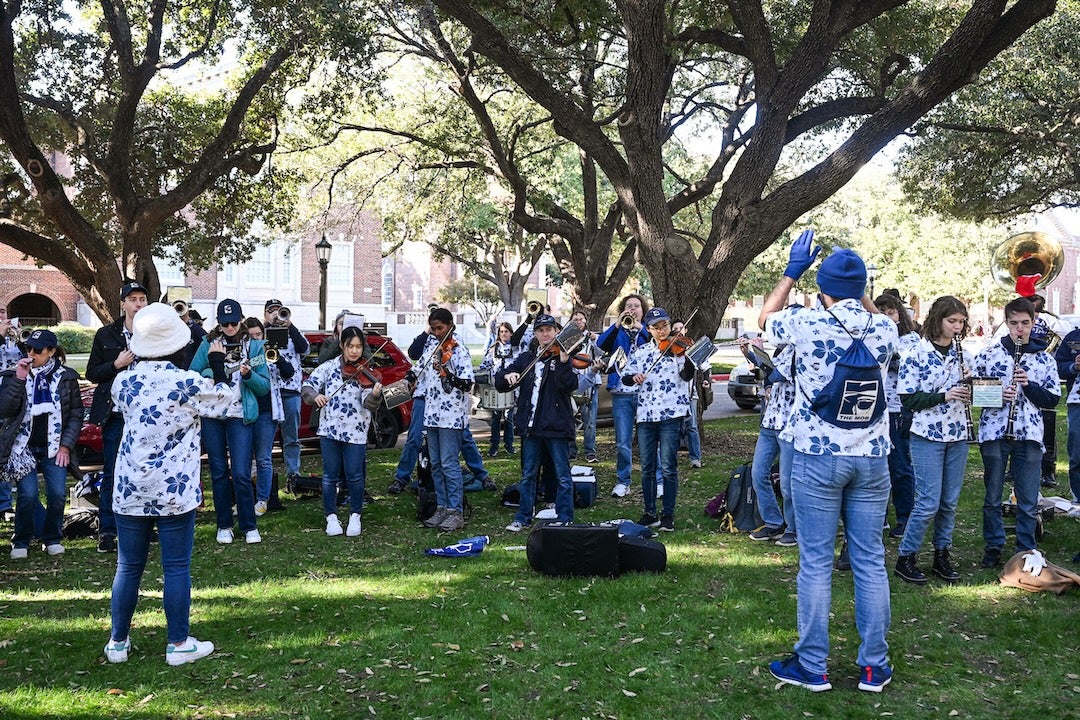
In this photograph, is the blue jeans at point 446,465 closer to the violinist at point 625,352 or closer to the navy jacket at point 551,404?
the navy jacket at point 551,404

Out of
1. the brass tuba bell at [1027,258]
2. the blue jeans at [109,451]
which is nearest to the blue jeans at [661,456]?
the blue jeans at [109,451]

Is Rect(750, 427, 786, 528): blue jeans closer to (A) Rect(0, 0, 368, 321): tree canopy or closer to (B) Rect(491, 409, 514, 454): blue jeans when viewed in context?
(B) Rect(491, 409, 514, 454): blue jeans

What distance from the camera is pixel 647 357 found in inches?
310

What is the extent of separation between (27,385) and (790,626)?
5.59 m

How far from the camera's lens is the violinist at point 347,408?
766cm

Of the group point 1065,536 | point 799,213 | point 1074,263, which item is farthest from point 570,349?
point 1074,263

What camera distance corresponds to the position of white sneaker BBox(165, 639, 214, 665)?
477 cm

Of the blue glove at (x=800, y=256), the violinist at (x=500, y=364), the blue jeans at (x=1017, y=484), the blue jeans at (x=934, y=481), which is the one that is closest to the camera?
the blue glove at (x=800, y=256)

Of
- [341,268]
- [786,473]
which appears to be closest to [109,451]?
[786,473]

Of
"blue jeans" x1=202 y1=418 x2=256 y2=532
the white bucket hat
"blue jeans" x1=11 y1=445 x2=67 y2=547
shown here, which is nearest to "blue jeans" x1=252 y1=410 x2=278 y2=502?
"blue jeans" x1=202 y1=418 x2=256 y2=532

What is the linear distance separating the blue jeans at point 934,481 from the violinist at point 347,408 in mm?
4158

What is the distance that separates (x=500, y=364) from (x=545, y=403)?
3558 mm

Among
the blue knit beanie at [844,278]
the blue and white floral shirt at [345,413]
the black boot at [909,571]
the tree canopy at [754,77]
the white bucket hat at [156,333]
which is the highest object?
the tree canopy at [754,77]

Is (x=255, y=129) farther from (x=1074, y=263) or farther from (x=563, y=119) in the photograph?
(x=1074, y=263)
